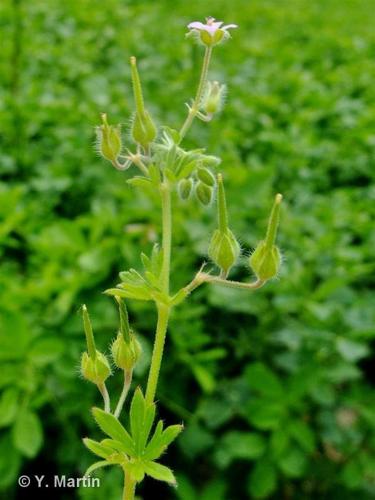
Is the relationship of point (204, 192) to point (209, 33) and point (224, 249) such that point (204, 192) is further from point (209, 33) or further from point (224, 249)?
point (209, 33)

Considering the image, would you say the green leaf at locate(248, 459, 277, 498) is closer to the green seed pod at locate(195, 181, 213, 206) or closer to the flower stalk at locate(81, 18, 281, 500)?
the flower stalk at locate(81, 18, 281, 500)

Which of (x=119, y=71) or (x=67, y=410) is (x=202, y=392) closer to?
(x=67, y=410)

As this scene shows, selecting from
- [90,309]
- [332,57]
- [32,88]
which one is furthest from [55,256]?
[332,57]

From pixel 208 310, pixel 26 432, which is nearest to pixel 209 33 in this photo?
pixel 26 432

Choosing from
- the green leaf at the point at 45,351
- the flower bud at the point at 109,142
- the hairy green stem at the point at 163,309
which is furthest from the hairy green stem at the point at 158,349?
the green leaf at the point at 45,351

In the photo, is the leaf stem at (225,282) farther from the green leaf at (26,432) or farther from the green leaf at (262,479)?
the green leaf at (262,479)

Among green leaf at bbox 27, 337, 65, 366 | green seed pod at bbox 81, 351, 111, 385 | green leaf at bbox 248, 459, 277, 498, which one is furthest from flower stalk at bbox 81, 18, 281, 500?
green leaf at bbox 248, 459, 277, 498
